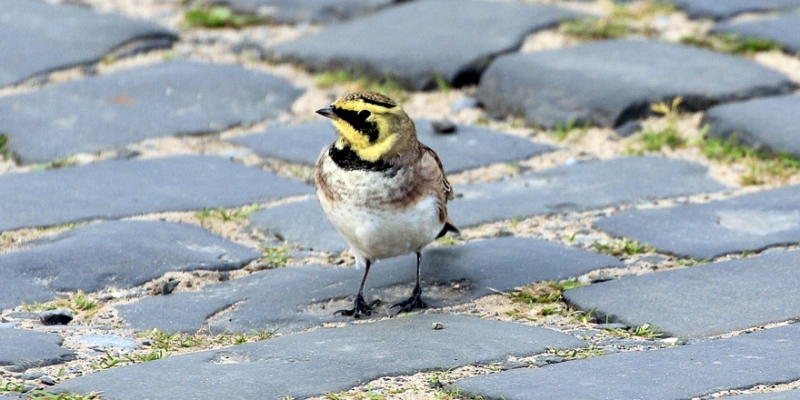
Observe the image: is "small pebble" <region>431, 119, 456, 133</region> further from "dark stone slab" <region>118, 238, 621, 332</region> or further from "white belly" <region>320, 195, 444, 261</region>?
"white belly" <region>320, 195, 444, 261</region>

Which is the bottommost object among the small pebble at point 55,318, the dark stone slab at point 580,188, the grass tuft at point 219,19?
the dark stone slab at point 580,188

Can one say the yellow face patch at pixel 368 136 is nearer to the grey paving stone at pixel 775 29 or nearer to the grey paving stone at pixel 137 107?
the grey paving stone at pixel 137 107

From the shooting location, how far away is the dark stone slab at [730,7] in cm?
630

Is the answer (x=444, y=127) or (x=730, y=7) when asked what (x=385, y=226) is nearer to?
(x=444, y=127)

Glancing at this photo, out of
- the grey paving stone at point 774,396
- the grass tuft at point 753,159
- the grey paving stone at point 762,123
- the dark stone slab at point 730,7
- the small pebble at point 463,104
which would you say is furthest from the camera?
the dark stone slab at point 730,7

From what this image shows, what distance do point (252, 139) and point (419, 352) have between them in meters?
2.12

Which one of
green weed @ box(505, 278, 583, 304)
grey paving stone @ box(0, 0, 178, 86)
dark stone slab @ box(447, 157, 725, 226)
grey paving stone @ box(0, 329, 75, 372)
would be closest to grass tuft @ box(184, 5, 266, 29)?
grey paving stone @ box(0, 0, 178, 86)

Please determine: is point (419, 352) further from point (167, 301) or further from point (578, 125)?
point (578, 125)

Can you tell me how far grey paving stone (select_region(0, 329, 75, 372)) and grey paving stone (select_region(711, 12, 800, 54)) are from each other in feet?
12.7

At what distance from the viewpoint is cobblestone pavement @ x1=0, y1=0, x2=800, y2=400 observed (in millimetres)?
3113

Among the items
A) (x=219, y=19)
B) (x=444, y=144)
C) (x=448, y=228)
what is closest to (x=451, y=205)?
(x=448, y=228)

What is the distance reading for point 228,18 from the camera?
6.46 meters

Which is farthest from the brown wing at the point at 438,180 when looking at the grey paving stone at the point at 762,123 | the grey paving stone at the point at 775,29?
the grey paving stone at the point at 775,29

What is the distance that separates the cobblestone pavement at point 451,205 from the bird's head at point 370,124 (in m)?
0.45
